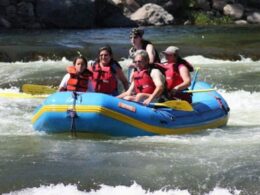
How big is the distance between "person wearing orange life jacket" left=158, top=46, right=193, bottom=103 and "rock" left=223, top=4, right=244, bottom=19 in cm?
1901

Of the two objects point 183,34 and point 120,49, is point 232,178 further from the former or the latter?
point 183,34

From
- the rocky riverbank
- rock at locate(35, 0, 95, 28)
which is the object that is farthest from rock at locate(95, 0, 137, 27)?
rock at locate(35, 0, 95, 28)

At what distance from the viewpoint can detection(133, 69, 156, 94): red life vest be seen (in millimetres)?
7590

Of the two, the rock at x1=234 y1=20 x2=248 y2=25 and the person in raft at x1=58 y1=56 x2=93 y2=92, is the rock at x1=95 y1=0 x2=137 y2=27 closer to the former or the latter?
the rock at x1=234 y1=20 x2=248 y2=25

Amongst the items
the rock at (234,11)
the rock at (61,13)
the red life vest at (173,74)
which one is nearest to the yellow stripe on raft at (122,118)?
the red life vest at (173,74)

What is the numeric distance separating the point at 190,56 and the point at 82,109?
816 centimetres

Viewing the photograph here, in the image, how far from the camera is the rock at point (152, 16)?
24938mm

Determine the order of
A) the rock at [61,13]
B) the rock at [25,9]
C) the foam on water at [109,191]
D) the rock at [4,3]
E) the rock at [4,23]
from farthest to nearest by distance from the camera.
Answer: the rock at [4,3], the rock at [25,9], the rock at [61,13], the rock at [4,23], the foam on water at [109,191]

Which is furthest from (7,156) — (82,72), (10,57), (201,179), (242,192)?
(10,57)

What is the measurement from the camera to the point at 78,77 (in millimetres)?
7699

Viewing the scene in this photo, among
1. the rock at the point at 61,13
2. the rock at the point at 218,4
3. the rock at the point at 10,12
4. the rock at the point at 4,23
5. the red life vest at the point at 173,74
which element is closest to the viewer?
the red life vest at the point at 173,74

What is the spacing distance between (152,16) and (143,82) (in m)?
17.7

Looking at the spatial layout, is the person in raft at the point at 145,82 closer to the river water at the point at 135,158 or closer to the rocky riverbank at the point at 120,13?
the river water at the point at 135,158

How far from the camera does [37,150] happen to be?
269 inches
